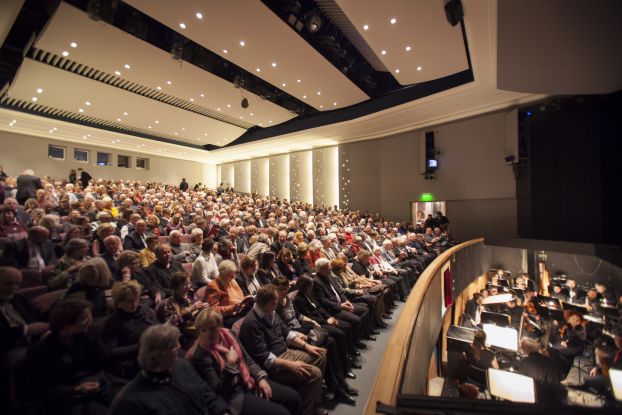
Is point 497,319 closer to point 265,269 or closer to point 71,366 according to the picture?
point 265,269

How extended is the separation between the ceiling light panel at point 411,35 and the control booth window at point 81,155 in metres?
14.1

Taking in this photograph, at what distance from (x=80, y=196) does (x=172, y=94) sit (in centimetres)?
491

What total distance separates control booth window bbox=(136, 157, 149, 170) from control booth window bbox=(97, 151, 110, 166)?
151 centimetres

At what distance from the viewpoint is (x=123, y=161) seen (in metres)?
16.0

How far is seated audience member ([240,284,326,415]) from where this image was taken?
2.11m

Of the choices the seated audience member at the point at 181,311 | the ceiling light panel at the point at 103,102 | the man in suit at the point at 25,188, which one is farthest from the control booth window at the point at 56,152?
the seated audience member at the point at 181,311

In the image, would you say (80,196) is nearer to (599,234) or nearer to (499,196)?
(499,196)

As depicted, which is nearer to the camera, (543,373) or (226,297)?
(226,297)

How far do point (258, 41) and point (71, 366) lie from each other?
7.67m

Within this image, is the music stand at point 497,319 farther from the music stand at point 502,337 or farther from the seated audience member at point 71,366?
the seated audience member at point 71,366

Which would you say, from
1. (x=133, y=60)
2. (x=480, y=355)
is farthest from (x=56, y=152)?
(x=480, y=355)

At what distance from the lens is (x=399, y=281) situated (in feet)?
17.1

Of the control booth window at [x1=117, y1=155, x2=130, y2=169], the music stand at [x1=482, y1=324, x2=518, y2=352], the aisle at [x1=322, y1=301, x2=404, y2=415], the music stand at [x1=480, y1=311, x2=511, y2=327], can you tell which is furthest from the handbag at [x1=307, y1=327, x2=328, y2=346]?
the control booth window at [x1=117, y1=155, x2=130, y2=169]

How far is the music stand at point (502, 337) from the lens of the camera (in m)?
4.40
